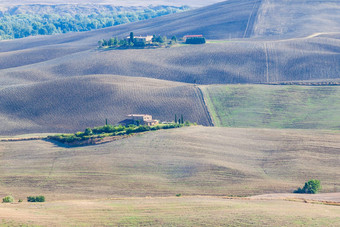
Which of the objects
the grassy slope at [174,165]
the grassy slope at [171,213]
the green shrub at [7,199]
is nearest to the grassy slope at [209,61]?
the grassy slope at [174,165]

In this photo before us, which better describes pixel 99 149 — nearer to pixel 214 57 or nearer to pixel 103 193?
pixel 103 193

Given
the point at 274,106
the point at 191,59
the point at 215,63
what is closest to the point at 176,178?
the point at 274,106

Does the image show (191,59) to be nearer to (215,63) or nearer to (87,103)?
(215,63)

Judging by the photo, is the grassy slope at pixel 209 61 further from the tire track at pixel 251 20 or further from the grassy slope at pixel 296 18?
the grassy slope at pixel 296 18

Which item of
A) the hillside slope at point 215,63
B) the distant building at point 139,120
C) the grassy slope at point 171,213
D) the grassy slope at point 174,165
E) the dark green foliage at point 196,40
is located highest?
the dark green foliage at point 196,40

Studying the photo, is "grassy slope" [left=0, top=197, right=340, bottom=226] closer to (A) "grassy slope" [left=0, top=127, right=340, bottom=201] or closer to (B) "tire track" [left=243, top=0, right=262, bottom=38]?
(A) "grassy slope" [left=0, top=127, right=340, bottom=201]

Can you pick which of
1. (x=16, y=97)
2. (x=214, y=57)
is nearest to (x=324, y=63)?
(x=214, y=57)
